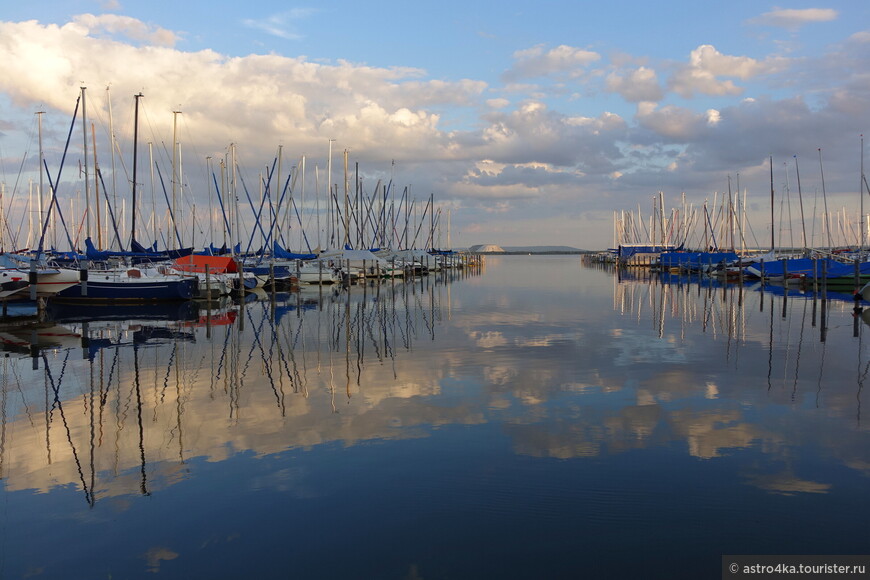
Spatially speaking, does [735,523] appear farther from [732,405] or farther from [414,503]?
[732,405]

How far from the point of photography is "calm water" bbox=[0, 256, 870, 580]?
658 centimetres

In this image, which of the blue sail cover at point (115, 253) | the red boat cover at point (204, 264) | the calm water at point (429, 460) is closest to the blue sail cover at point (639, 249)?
the red boat cover at point (204, 264)

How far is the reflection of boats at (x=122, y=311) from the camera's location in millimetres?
29672

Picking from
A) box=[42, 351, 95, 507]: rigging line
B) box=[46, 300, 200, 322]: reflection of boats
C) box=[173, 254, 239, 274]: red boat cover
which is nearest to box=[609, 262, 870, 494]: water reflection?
box=[42, 351, 95, 507]: rigging line

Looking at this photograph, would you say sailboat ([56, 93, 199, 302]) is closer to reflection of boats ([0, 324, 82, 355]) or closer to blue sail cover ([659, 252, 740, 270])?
reflection of boats ([0, 324, 82, 355])

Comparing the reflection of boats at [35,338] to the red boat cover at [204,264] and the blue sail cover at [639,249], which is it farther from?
the blue sail cover at [639,249]

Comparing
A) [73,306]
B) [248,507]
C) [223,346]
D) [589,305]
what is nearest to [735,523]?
[248,507]

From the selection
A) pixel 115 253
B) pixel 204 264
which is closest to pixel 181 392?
pixel 115 253

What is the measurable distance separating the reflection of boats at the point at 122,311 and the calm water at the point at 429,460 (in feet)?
32.2

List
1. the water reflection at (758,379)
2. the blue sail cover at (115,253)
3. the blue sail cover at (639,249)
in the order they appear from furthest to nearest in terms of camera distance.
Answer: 1. the blue sail cover at (639,249)
2. the blue sail cover at (115,253)
3. the water reflection at (758,379)

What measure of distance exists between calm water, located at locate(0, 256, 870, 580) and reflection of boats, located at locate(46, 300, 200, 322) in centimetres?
983

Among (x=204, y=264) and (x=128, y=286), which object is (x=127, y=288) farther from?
(x=204, y=264)

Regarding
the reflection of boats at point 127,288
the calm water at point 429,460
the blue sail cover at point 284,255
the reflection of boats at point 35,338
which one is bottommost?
the calm water at point 429,460

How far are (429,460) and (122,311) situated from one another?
28.0 m
